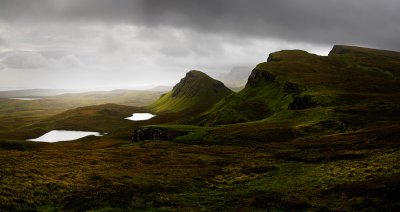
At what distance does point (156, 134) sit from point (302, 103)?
5135cm

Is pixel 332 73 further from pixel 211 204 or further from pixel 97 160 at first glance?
pixel 211 204

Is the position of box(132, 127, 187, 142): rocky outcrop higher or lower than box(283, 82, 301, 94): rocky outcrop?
lower

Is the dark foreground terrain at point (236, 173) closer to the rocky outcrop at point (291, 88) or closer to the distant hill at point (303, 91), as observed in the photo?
the distant hill at point (303, 91)

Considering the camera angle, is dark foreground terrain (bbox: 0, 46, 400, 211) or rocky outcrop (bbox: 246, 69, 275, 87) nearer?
dark foreground terrain (bbox: 0, 46, 400, 211)

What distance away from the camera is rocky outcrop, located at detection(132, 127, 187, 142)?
359ft

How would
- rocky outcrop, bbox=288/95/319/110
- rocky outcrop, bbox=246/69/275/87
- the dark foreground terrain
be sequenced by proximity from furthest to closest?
rocky outcrop, bbox=246/69/275/87
rocky outcrop, bbox=288/95/319/110
the dark foreground terrain

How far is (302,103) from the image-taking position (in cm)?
12781

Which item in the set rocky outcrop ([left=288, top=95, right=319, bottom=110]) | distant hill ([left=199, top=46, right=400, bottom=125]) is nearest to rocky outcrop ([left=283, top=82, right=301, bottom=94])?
distant hill ([left=199, top=46, right=400, bottom=125])

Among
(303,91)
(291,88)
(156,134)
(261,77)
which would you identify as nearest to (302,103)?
(303,91)

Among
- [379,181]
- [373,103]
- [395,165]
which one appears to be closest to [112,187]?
[379,181]

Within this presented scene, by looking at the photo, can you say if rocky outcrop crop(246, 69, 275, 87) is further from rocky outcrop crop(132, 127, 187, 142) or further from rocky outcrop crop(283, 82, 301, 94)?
rocky outcrop crop(132, 127, 187, 142)

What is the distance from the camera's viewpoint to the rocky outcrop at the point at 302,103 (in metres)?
125

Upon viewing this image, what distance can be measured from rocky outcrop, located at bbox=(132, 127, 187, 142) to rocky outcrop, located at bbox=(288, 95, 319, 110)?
44.1m

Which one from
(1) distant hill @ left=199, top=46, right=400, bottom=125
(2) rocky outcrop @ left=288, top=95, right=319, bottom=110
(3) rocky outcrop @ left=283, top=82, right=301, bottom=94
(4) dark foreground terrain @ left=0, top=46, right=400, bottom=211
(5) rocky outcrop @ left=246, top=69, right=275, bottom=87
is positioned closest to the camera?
(4) dark foreground terrain @ left=0, top=46, right=400, bottom=211
